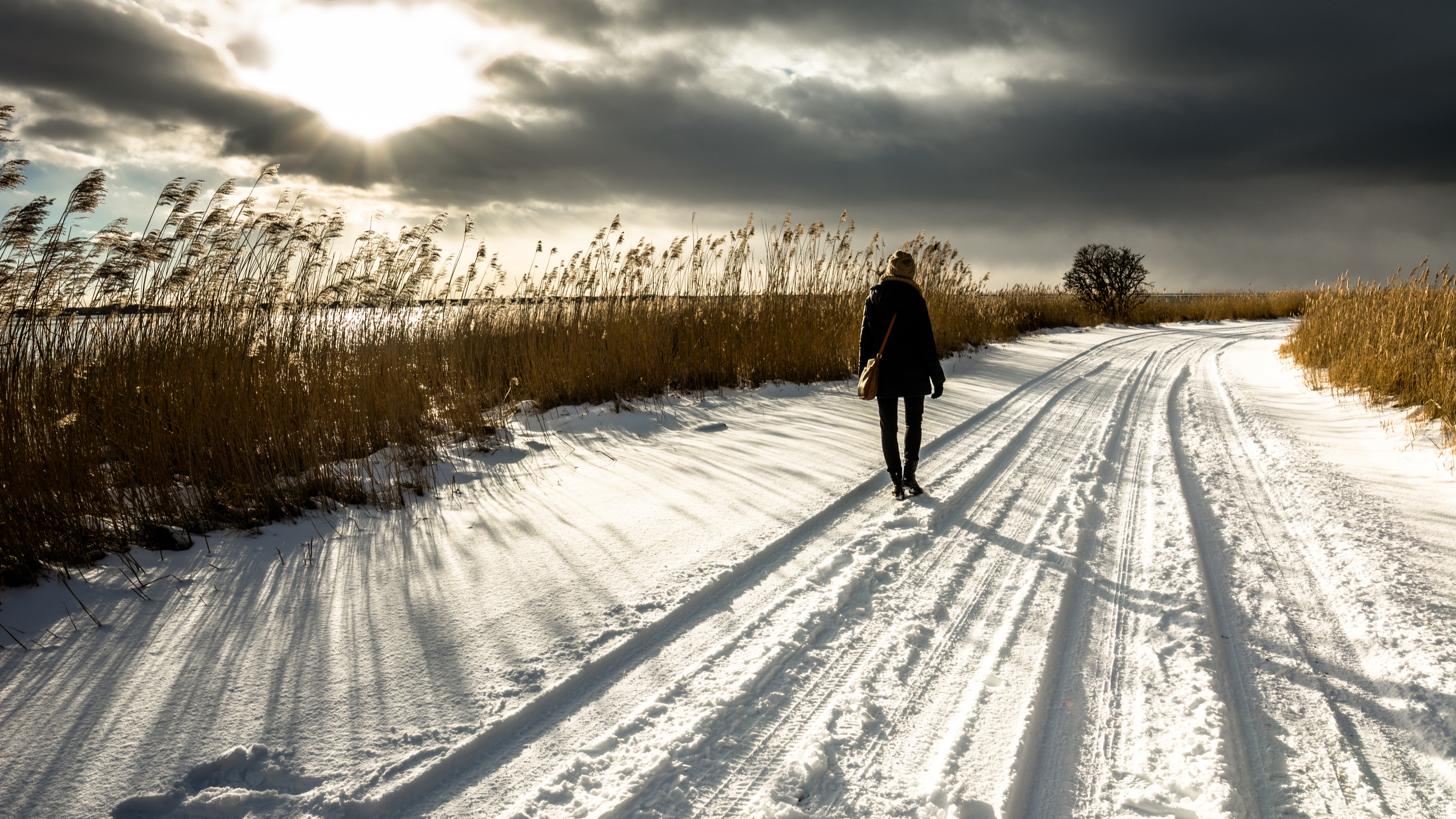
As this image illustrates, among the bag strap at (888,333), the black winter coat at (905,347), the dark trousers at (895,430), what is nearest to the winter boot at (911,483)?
the dark trousers at (895,430)

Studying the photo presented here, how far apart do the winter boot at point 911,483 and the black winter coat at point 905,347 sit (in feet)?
1.90

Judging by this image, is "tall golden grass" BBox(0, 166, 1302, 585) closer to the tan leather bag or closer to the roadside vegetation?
the roadside vegetation

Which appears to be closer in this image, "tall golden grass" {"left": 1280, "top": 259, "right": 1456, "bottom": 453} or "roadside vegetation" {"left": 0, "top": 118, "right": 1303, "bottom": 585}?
"roadside vegetation" {"left": 0, "top": 118, "right": 1303, "bottom": 585}

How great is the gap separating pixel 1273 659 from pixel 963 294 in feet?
46.2

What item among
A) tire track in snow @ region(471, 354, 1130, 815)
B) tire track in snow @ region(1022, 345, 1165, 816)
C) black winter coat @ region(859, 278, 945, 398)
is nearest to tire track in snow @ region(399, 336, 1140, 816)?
tire track in snow @ region(471, 354, 1130, 815)

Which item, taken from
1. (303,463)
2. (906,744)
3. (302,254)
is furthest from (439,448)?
(906,744)

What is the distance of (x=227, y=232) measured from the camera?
5578 mm

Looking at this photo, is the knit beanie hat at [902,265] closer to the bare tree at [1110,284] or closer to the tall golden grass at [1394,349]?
the tall golden grass at [1394,349]

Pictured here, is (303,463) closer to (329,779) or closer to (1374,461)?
(329,779)

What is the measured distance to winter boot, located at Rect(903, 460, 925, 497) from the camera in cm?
467

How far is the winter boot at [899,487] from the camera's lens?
4.62 meters

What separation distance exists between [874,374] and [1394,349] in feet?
27.1

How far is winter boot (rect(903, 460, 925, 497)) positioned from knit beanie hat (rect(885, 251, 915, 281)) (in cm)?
145

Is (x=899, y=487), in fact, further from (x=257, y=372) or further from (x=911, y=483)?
(x=257, y=372)
